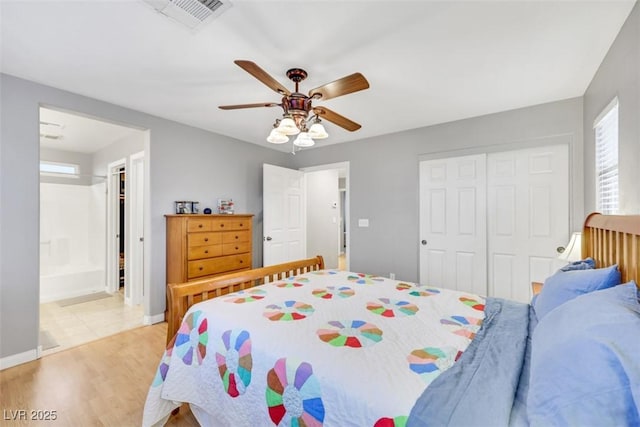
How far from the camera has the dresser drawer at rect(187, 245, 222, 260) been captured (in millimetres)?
3287

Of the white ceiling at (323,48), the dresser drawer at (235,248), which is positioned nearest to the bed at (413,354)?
the white ceiling at (323,48)

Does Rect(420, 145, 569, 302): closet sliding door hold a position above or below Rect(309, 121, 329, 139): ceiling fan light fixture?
below

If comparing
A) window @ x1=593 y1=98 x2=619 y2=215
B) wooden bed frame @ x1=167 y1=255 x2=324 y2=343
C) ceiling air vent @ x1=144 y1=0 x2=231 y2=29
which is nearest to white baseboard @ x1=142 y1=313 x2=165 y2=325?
wooden bed frame @ x1=167 y1=255 x2=324 y2=343

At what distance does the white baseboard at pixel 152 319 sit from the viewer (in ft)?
10.8

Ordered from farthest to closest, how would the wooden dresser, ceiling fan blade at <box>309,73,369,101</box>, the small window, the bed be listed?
the small window, the wooden dresser, ceiling fan blade at <box>309,73,369,101</box>, the bed

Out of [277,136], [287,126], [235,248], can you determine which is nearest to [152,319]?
[235,248]

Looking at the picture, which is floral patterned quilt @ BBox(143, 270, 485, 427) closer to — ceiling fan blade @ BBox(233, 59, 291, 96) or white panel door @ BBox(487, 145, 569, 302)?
ceiling fan blade @ BBox(233, 59, 291, 96)

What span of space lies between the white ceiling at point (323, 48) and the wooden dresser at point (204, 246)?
135 cm

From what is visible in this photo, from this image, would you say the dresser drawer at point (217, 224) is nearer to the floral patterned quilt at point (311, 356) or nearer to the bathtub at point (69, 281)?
the floral patterned quilt at point (311, 356)

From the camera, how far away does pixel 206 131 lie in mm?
3891

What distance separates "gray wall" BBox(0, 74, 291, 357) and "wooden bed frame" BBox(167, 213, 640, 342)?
64.9 inches

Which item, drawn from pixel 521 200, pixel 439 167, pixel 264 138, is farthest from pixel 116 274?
pixel 521 200

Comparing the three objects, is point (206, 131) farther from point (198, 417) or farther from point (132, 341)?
point (198, 417)

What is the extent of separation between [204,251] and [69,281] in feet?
9.05
